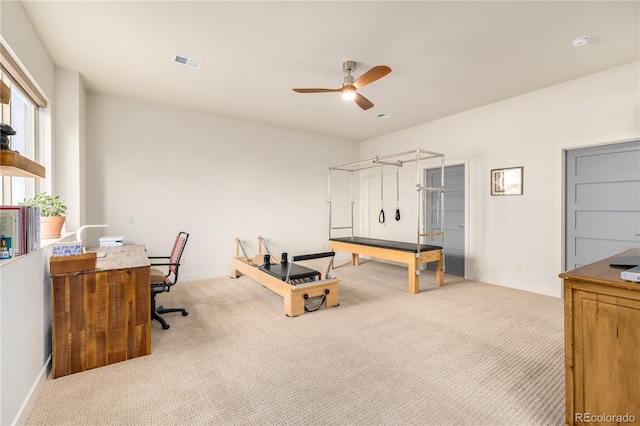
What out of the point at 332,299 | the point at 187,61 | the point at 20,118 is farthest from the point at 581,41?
the point at 20,118

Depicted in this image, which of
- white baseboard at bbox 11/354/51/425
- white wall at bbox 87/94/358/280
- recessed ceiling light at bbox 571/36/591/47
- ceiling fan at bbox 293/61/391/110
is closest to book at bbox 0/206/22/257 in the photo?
white baseboard at bbox 11/354/51/425

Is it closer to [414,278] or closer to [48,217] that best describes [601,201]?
[414,278]

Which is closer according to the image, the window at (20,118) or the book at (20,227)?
the book at (20,227)

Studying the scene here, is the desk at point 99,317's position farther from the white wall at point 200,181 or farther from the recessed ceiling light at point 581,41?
the recessed ceiling light at point 581,41

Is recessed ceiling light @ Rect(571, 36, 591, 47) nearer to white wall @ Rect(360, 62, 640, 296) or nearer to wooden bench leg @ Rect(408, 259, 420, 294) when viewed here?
white wall @ Rect(360, 62, 640, 296)

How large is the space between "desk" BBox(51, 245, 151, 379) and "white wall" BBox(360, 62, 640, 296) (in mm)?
4790

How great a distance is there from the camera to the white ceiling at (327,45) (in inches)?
95.7

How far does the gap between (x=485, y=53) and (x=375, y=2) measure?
1.52 meters

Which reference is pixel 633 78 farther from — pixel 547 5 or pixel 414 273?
pixel 414 273

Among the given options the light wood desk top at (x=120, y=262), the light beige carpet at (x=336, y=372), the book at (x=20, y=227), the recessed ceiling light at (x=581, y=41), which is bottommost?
the light beige carpet at (x=336, y=372)

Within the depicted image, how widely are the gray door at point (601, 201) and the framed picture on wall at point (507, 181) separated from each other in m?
0.56

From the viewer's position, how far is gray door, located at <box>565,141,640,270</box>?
3.47 meters

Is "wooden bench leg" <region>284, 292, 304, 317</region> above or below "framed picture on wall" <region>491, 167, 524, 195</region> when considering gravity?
below

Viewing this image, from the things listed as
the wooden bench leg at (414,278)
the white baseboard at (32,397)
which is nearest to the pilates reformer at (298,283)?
the wooden bench leg at (414,278)
